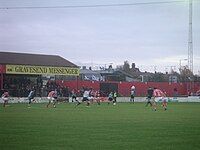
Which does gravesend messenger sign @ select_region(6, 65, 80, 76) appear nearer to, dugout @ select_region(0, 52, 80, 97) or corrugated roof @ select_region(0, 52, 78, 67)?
dugout @ select_region(0, 52, 80, 97)

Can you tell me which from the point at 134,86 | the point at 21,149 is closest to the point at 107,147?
the point at 21,149

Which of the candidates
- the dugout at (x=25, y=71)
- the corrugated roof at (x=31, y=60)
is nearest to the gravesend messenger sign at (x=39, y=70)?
the dugout at (x=25, y=71)

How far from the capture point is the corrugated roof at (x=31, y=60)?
190 feet

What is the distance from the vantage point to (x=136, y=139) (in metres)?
14.9

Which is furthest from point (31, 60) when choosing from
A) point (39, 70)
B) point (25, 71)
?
point (25, 71)

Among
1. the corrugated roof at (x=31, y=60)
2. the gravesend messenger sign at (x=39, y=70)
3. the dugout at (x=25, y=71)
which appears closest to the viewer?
the dugout at (x=25, y=71)

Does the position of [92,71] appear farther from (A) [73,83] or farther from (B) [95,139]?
(B) [95,139]

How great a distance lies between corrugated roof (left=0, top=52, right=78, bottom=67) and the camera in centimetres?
5781

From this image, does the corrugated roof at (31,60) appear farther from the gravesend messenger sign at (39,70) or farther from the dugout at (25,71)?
the gravesend messenger sign at (39,70)

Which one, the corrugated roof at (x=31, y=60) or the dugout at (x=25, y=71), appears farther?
the corrugated roof at (x=31, y=60)

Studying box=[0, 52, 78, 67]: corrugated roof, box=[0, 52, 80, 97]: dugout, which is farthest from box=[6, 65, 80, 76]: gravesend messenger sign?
box=[0, 52, 78, 67]: corrugated roof

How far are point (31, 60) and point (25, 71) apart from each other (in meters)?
4.97

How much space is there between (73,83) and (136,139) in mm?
48801

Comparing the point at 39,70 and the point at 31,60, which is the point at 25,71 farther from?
the point at 31,60
